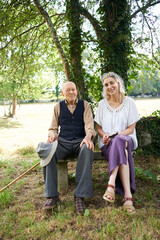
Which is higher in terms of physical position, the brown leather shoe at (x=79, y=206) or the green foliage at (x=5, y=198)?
the brown leather shoe at (x=79, y=206)

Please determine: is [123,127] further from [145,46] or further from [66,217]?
[145,46]

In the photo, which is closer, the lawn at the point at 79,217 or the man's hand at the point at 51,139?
the lawn at the point at 79,217

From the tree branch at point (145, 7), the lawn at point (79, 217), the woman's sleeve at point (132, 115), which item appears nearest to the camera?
the lawn at point (79, 217)

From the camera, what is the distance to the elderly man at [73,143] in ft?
8.82

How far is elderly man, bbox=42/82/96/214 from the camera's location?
2.69 metres

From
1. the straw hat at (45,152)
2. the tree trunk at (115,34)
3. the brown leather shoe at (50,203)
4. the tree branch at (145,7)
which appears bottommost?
the brown leather shoe at (50,203)

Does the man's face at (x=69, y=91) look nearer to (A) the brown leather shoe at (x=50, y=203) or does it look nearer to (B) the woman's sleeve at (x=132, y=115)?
(B) the woman's sleeve at (x=132, y=115)

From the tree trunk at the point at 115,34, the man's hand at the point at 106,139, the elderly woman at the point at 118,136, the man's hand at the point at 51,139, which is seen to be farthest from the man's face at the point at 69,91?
the tree trunk at the point at 115,34

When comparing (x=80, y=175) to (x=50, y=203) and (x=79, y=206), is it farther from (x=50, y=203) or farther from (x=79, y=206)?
(x=50, y=203)

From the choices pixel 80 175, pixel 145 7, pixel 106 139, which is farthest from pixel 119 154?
pixel 145 7

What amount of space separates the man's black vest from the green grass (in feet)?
2.55

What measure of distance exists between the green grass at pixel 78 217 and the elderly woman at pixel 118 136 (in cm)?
19

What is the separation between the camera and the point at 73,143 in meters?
3.06

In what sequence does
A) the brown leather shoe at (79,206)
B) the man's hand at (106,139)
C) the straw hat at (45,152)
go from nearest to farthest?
1. the brown leather shoe at (79,206)
2. the straw hat at (45,152)
3. the man's hand at (106,139)
